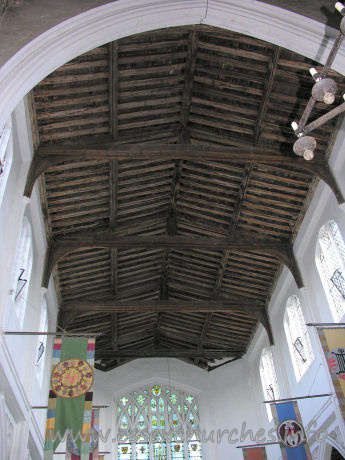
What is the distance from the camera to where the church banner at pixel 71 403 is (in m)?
7.54

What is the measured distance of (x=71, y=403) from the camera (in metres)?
7.65

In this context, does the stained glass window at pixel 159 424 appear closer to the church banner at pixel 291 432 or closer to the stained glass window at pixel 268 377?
the stained glass window at pixel 268 377

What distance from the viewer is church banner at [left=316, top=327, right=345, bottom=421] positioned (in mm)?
7641

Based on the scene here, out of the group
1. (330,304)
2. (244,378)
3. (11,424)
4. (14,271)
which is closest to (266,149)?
(330,304)

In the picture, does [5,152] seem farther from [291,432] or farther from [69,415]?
[291,432]

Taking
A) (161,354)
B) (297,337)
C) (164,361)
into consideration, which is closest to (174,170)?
(297,337)

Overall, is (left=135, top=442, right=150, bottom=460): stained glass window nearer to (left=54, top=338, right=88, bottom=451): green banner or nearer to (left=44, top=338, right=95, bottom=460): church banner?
(left=44, top=338, right=95, bottom=460): church banner

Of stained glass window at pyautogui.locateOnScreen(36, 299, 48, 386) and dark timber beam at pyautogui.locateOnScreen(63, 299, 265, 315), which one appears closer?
stained glass window at pyautogui.locateOnScreen(36, 299, 48, 386)

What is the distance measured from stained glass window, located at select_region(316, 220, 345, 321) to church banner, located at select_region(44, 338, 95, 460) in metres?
5.27

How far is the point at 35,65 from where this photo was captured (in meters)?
5.66

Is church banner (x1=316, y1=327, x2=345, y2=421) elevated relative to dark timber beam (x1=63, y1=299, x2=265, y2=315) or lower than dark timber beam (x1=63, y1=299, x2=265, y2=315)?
lower

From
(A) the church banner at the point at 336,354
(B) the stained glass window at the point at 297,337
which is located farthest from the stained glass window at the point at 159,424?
(A) the church banner at the point at 336,354

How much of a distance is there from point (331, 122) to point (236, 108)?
6.34 feet

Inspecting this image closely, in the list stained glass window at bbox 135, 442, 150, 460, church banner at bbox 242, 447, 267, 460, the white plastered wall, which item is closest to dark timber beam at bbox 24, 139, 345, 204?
the white plastered wall
